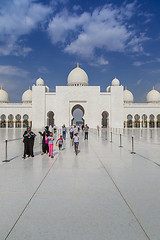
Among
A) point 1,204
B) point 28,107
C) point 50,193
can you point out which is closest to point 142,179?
point 50,193

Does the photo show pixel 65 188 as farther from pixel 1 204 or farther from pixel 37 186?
pixel 1 204

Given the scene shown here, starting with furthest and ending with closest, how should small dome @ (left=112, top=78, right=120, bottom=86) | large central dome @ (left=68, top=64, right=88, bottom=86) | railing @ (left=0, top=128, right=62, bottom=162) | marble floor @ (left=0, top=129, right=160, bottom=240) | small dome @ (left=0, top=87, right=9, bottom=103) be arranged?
small dome @ (left=0, top=87, right=9, bottom=103), small dome @ (left=112, top=78, right=120, bottom=86), large central dome @ (left=68, top=64, right=88, bottom=86), railing @ (left=0, top=128, right=62, bottom=162), marble floor @ (left=0, top=129, right=160, bottom=240)

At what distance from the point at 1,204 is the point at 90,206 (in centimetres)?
150

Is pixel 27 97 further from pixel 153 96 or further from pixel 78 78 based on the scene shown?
pixel 153 96

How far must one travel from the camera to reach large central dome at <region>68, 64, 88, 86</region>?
4203cm

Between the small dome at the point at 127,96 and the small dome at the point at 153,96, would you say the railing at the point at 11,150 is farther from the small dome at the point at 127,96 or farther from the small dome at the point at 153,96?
the small dome at the point at 153,96

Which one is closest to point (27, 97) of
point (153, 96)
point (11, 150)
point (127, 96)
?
point (127, 96)

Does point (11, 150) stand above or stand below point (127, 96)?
below

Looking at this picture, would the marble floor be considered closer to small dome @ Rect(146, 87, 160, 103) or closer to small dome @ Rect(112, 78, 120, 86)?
small dome @ Rect(112, 78, 120, 86)

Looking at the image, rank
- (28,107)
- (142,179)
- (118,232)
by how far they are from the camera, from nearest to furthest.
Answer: (118,232), (142,179), (28,107)

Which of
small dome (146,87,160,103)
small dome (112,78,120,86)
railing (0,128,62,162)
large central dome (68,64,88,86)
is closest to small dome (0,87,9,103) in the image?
large central dome (68,64,88,86)

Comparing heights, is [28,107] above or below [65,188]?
above

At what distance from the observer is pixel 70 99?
39.0 metres

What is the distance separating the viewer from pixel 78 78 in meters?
42.0
